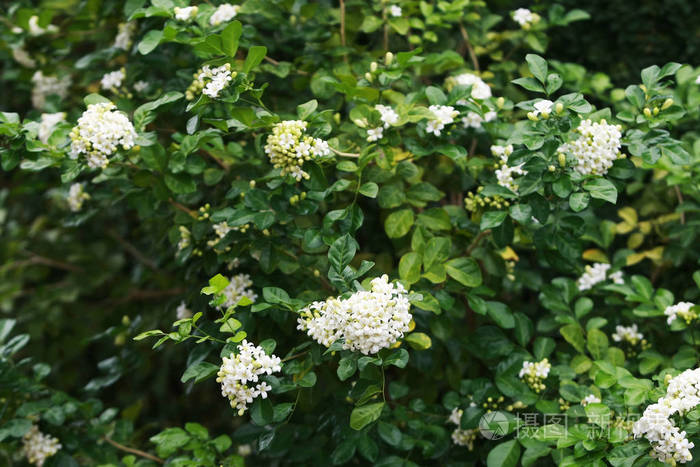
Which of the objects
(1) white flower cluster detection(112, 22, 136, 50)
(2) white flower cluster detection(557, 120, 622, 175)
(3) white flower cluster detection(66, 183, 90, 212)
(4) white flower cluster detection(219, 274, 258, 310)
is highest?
(2) white flower cluster detection(557, 120, 622, 175)

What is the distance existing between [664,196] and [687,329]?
2.24 feet

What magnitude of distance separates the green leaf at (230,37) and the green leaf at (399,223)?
62 cm

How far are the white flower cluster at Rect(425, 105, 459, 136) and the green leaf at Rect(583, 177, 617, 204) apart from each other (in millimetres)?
377

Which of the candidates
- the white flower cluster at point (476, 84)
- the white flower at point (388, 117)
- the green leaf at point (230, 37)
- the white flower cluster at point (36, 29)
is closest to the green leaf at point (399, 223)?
the white flower at point (388, 117)

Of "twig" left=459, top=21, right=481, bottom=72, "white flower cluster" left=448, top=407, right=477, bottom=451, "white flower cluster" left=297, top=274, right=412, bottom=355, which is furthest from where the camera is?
"twig" left=459, top=21, right=481, bottom=72

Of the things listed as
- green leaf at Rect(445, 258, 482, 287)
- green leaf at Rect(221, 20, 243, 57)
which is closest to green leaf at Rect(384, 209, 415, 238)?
green leaf at Rect(445, 258, 482, 287)

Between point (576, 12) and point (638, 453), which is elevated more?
point (576, 12)

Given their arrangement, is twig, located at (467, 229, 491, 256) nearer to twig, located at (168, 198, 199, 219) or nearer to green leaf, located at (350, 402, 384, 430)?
green leaf, located at (350, 402, 384, 430)

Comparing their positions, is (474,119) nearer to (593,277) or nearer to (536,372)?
(593,277)

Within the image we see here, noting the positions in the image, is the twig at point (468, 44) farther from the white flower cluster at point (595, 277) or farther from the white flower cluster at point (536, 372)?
the white flower cluster at point (536, 372)

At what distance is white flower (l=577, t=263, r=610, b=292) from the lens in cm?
201

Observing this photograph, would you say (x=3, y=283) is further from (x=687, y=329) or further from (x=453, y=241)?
(x=687, y=329)

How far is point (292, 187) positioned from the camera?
1.70 m

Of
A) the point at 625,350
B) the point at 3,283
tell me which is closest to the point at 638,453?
the point at 625,350
